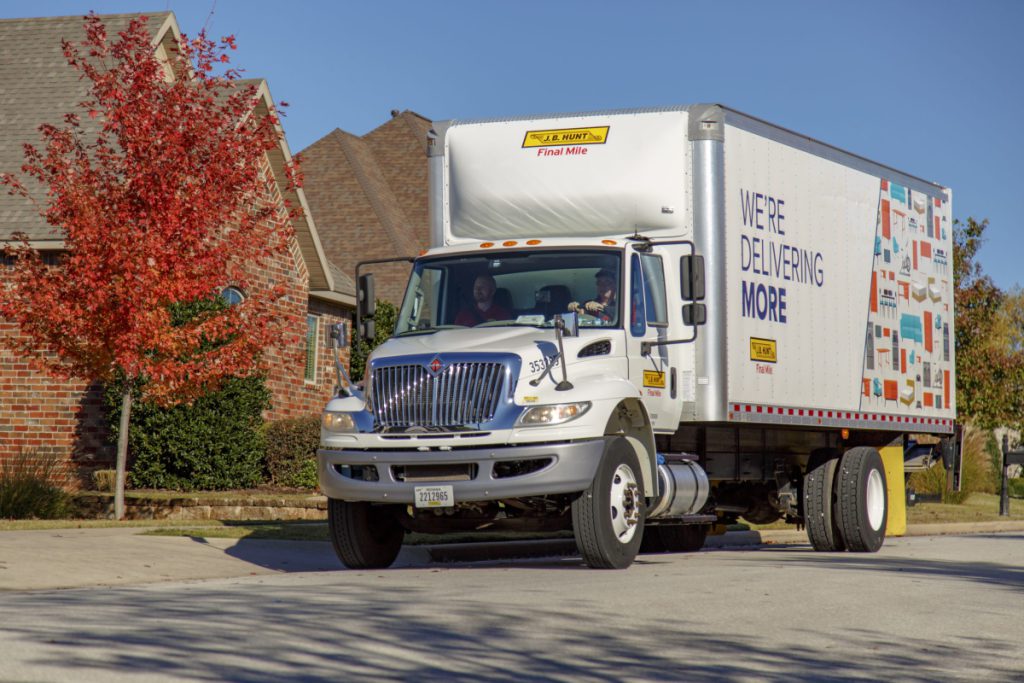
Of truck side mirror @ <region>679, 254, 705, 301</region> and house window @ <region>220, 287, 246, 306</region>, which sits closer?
truck side mirror @ <region>679, 254, 705, 301</region>

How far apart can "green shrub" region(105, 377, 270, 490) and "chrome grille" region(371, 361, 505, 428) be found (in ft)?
35.5

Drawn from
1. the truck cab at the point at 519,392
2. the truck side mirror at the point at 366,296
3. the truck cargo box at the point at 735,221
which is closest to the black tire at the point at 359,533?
the truck cab at the point at 519,392

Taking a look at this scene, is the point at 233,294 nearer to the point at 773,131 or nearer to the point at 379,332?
the point at 379,332

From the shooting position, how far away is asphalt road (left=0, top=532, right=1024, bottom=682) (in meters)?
7.20

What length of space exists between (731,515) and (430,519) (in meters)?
5.29

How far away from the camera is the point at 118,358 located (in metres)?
18.6

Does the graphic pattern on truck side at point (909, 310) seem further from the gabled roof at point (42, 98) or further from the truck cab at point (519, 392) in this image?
the gabled roof at point (42, 98)

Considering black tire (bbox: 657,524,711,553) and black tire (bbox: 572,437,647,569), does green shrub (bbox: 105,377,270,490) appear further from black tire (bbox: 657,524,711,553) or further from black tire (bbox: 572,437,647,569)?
black tire (bbox: 572,437,647,569)

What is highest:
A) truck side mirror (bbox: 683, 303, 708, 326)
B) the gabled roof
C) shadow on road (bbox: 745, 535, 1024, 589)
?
the gabled roof

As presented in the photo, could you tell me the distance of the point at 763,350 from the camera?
14.9 metres

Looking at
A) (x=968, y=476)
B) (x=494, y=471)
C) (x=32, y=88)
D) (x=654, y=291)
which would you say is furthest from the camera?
(x=968, y=476)

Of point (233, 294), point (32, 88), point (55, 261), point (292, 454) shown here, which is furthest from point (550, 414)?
point (32, 88)

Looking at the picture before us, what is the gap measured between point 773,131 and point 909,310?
3.46 m

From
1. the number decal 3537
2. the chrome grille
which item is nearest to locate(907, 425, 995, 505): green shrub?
the number decal 3537
